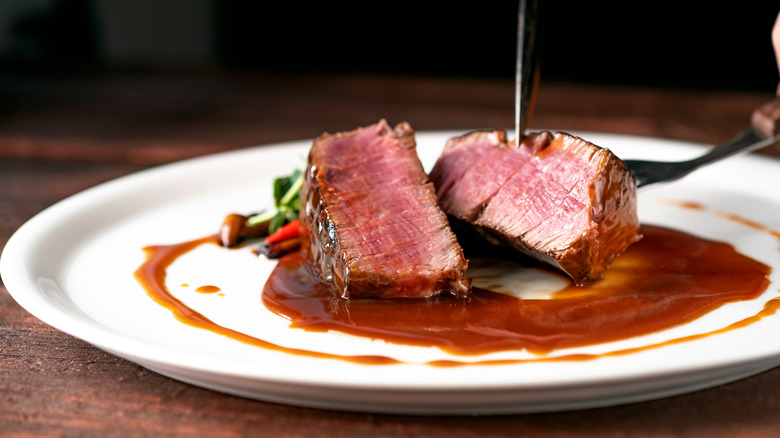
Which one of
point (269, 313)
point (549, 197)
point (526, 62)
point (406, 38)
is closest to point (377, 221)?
point (269, 313)

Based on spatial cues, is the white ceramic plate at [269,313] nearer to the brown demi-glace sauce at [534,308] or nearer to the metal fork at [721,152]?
the brown demi-glace sauce at [534,308]

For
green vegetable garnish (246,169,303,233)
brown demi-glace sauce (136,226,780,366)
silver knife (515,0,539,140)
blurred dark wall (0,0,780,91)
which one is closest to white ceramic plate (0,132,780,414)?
brown demi-glace sauce (136,226,780,366)

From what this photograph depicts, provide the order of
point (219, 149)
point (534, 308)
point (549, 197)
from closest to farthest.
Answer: point (534, 308), point (549, 197), point (219, 149)

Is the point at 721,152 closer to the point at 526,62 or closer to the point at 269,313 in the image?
the point at 526,62

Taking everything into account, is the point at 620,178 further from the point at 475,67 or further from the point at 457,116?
the point at 475,67

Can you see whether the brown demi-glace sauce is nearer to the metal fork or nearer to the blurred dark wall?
the metal fork
